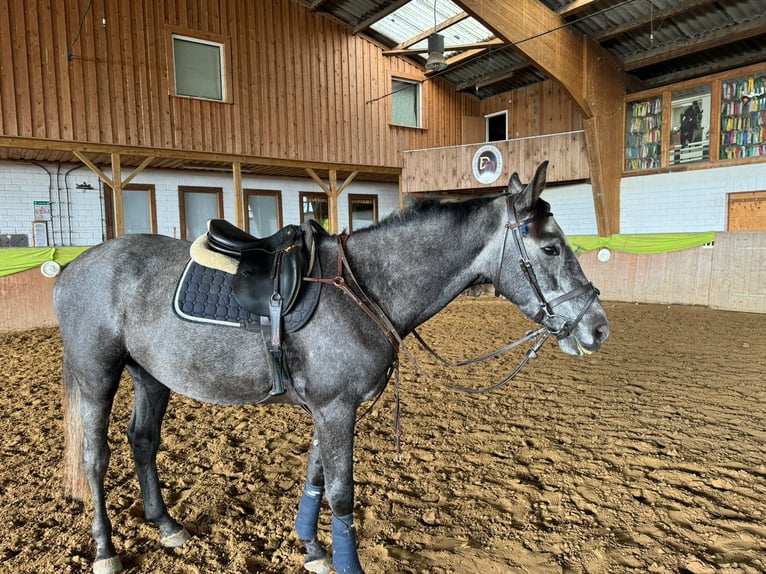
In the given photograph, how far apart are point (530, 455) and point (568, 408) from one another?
106cm

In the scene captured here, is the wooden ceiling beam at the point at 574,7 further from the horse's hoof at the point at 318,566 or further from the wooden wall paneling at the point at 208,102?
the horse's hoof at the point at 318,566

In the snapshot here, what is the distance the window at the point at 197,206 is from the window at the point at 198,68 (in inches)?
99.0

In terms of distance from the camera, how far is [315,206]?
14352 millimetres

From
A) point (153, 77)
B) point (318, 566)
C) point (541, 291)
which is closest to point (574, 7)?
point (153, 77)

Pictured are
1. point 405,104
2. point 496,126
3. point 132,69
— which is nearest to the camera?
point 132,69

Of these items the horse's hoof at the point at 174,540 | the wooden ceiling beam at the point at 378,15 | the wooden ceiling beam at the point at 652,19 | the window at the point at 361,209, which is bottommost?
Answer: the horse's hoof at the point at 174,540

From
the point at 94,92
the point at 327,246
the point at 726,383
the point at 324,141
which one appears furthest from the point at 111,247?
the point at 324,141

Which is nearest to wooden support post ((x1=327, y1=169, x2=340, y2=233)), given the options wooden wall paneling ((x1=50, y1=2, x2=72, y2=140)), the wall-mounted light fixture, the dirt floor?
the wall-mounted light fixture

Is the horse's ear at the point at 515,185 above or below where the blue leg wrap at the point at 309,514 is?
above

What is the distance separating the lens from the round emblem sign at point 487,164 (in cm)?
1248

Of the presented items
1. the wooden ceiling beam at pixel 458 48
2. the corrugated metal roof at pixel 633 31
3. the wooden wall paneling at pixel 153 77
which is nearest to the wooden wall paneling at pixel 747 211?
the corrugated metal roof at pixel 633 31

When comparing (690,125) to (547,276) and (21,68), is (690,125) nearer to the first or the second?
(547,276)

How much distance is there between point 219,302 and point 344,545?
3.84 ft

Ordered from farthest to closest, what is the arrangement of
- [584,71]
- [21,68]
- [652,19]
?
[584,71] → [652,19] → [21,68]
